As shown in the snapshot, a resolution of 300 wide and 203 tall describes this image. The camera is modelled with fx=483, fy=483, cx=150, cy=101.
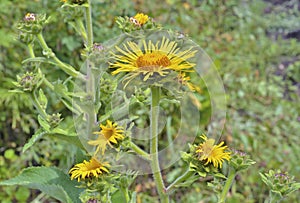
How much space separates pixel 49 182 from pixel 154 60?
1.33ft

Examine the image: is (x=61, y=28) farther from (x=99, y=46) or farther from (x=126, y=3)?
(x=99, y=46)

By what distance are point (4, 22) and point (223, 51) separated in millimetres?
1354

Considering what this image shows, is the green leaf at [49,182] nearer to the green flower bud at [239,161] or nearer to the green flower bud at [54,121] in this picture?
the green flower bud at [54,121]

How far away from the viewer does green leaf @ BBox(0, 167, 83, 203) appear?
1046 millimetres

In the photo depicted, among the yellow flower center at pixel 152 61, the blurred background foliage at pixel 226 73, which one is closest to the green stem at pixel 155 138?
the yellow flower center at pixel 152 61

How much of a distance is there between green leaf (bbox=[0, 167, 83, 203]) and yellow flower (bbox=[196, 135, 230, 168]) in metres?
0.31

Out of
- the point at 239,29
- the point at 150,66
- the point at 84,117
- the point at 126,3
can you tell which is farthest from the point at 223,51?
the point at 150,66

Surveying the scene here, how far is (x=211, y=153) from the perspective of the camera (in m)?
0.89

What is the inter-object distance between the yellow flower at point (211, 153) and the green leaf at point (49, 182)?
1.03 feet

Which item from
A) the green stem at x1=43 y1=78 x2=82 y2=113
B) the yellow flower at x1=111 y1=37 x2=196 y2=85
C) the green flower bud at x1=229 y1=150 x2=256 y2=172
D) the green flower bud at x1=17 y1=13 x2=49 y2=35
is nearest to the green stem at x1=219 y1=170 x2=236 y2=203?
the green flower bud at x1=229 y1=150 x2=256 y2=172

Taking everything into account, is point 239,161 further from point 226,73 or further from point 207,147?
point 226,73

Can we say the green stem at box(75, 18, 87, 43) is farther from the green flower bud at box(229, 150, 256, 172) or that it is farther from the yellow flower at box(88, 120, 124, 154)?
the green flower bud at box(229, 150, 256, 172)

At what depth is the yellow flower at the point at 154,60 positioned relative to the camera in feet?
2.77

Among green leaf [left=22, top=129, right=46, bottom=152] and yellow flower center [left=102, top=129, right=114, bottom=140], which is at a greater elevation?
yellow flower center [left=102, top=129, right=114, bottom=140]
